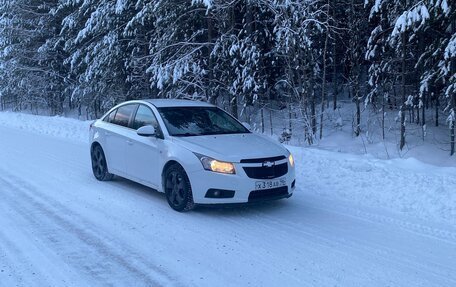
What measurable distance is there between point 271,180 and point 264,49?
971 centimetres

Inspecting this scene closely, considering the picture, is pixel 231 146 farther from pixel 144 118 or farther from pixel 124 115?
pixel 124 115

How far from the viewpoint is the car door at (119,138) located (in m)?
8.30

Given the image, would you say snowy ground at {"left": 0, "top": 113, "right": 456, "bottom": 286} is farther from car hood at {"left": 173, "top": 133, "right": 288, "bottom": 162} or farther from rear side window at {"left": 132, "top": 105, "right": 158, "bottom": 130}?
rear side window at {"left": 132, "top": 105, "right": 158, "bottom": 130}

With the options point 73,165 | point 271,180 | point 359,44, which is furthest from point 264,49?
point 271,180

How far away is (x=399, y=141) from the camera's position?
13445 mm

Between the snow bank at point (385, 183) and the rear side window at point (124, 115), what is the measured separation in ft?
10.3

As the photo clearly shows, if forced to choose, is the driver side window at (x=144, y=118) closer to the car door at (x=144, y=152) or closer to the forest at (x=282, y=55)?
the car door at (x=144, y=152)

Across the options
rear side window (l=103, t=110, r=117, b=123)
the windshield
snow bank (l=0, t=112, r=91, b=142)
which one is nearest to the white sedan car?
the windshield

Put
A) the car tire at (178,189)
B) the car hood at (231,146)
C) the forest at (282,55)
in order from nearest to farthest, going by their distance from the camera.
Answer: the car hood at (231,146), the car tire at (178,189), the forest at (282,55)

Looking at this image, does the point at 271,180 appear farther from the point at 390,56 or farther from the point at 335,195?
the point at 390,56

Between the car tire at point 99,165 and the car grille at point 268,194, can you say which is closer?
the car grille at point 268,194

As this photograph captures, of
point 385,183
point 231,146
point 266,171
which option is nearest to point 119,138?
point 231,146

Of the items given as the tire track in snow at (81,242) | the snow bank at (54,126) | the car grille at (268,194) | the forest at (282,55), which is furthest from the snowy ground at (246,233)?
the snow bank at (54,126)

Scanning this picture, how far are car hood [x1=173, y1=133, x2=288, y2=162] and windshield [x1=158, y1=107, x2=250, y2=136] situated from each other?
277 millimetres
